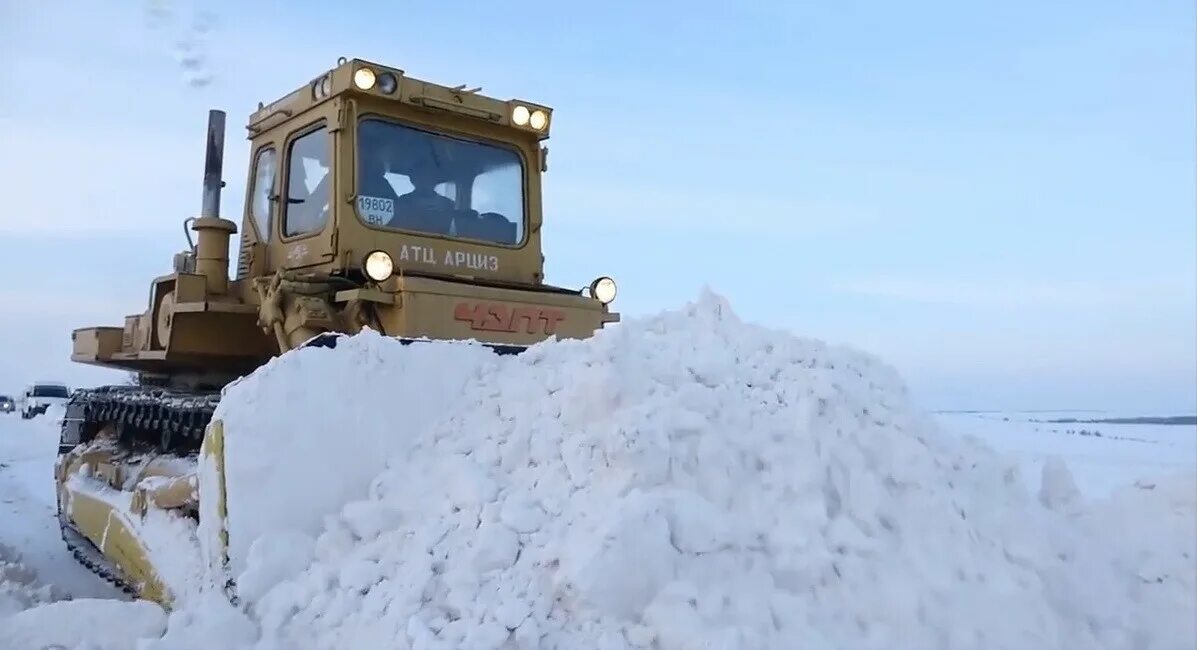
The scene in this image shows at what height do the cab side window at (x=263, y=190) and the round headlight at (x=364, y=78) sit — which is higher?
the round headlight at (x=364, y=78)

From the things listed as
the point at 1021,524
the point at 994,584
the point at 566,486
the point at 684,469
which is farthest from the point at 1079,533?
the point at 566,486

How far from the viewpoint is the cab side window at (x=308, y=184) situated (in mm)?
5727

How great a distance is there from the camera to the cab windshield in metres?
5.71

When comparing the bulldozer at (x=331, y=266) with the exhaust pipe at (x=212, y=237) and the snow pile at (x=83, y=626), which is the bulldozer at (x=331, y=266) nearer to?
the exhaust pipe at (x=212, y=237)

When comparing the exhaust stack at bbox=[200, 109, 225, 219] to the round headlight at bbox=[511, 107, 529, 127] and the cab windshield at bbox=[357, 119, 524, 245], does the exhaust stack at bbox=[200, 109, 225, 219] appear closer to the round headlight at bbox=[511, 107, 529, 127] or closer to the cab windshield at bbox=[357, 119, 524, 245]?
the cab windshield at bbox=[357, 119, 524, 245]

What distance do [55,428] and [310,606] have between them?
18.9 metres

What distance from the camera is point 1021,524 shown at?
12.4 ft

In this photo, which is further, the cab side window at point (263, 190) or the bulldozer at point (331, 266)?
the cab side window at point (263, 190)

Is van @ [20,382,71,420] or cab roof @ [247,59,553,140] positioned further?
van @ [20,382,71,420]

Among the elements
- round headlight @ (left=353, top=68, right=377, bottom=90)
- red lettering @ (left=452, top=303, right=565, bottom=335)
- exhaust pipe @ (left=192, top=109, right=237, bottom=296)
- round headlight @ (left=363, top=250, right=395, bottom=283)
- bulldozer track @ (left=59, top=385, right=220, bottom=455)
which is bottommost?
bulldozer track @ (left=59, top=385, right=220, bottom=455)

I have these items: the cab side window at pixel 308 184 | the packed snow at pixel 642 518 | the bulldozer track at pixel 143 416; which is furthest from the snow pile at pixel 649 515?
the cab side window at pixel 308 184

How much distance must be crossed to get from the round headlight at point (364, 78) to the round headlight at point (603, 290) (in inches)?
73.6

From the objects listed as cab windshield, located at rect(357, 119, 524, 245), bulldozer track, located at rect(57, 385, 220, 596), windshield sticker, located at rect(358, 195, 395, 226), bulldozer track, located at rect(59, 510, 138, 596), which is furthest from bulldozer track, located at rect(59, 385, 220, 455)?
cab windshield, located at rect(357, 119, 524, 245)

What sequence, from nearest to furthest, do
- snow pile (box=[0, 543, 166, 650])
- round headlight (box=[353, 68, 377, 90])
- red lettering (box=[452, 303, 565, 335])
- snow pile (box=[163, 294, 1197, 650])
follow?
snow pile (box=[163, 294, 1197, 650]) → snow pile (box=[0, 543, 166, 650]) → red lettering (box=[452, 303, 565, 335]) → round headlight (box=[353, 68, 377, 90])
